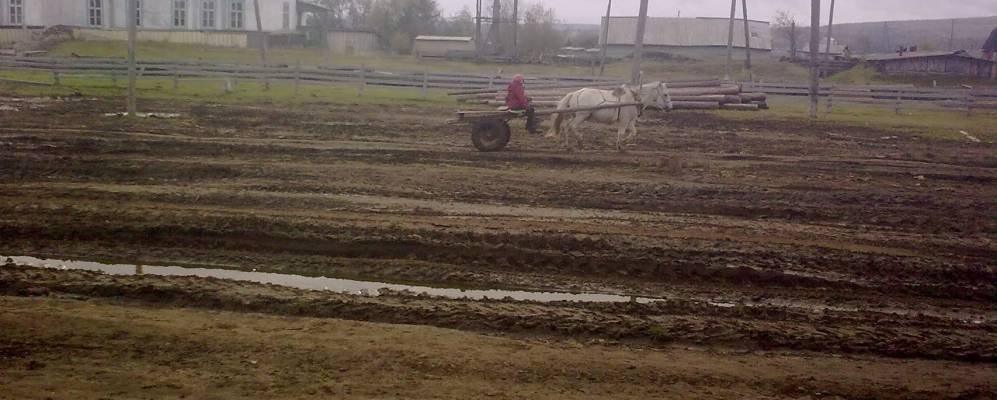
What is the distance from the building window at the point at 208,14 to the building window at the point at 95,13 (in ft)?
20.7

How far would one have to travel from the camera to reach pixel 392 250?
1025cm

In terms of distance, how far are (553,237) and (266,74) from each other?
28.9 meters

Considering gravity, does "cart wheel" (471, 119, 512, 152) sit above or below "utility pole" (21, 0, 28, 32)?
below

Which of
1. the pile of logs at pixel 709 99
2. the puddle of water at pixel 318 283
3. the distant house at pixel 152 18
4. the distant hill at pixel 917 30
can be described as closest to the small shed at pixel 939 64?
the pile of logs at pixel 709 99

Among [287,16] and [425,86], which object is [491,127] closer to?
[425,86]

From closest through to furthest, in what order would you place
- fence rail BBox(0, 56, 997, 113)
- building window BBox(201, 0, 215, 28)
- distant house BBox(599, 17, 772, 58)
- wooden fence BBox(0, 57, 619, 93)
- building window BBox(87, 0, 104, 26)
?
1. fence rail BBox(0, 56, 997, 113)
2. wooden fence BBox(0, 57, 619, 93)
3. building window BBox(87, 0, 104, 26)
4. building window BBox(201, 0, 215, 28)
5. distant house BBox(599, 17, 772, 58)

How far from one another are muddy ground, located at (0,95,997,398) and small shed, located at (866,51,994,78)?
142ft

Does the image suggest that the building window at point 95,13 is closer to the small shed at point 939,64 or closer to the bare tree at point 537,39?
the bare tree at point 537,39

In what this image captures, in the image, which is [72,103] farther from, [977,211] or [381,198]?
[977,211]

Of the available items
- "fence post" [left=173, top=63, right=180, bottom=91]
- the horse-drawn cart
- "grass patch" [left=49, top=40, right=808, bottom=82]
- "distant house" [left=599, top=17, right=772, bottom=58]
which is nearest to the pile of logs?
the horse-drawn cart

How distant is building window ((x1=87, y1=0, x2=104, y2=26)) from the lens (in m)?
62.5

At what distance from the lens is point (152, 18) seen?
204 feet

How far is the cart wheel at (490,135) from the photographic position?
18.7 m

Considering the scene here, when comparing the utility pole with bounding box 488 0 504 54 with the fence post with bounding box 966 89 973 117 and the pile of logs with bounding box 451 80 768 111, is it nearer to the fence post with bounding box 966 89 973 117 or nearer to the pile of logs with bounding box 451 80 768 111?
the fence post with bounding box 966 89 973 117
